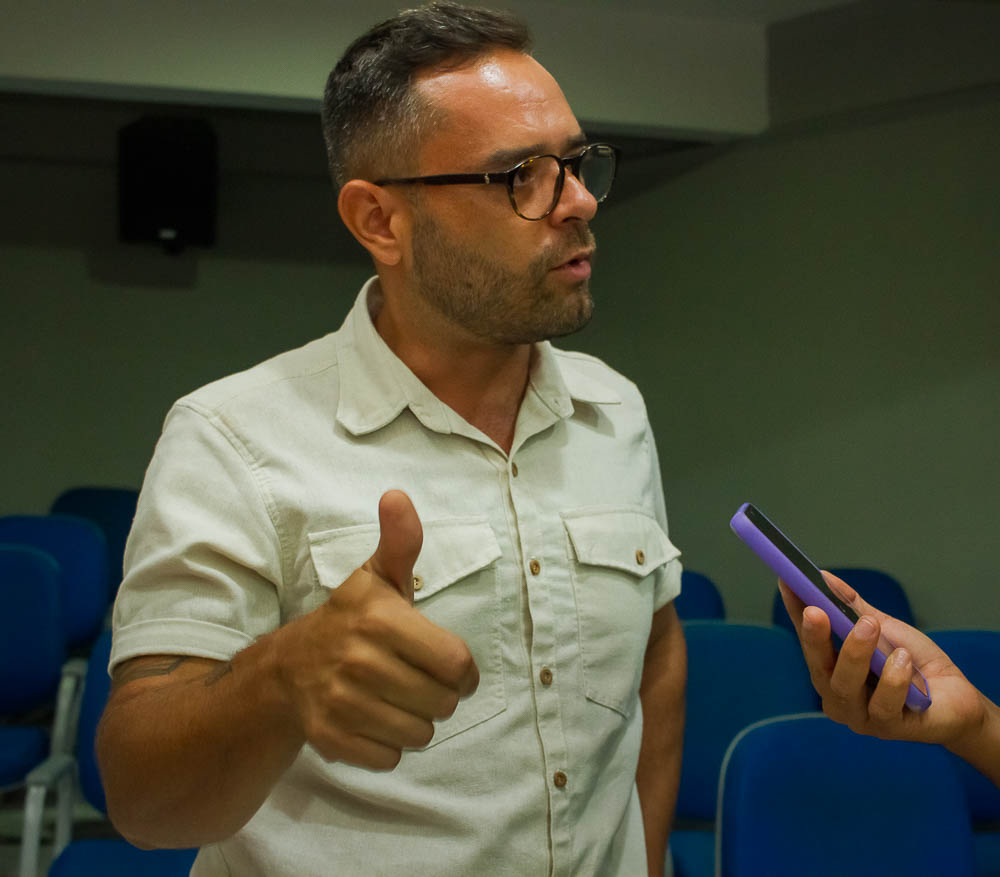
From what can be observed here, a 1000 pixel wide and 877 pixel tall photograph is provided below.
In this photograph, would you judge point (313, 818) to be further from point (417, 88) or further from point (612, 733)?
point (417, 88)

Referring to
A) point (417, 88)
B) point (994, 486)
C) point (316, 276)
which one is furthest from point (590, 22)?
point (417, 88)

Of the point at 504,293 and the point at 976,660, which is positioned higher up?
the point at 504,293

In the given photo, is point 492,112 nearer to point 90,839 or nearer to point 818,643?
point 818,643

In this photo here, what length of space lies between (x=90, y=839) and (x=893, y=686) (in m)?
2.24

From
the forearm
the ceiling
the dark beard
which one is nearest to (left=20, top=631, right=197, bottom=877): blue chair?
the forearm

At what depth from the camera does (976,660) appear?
253cm

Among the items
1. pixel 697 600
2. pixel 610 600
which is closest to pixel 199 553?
pixel 610 600

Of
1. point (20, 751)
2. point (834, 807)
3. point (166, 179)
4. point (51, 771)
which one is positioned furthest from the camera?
point (166, 179)

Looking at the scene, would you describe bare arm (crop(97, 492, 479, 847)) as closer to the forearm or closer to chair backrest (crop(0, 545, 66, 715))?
the forearm

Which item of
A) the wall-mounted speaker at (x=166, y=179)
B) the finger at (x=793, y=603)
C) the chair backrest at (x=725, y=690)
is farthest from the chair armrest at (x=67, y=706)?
the wall-mounted speaker at (x=166, y=179)

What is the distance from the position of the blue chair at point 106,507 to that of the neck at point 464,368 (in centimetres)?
405

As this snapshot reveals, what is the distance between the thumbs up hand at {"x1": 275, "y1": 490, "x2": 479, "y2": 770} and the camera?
748 millimetres

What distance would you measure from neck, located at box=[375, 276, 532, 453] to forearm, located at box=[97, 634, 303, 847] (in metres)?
0.45

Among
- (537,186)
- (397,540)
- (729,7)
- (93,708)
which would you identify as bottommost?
(93,708)
